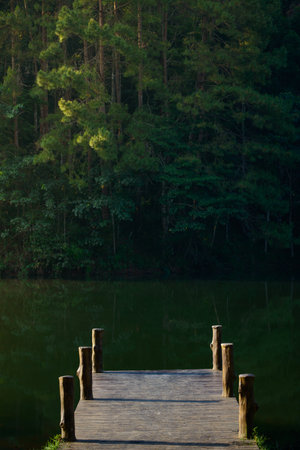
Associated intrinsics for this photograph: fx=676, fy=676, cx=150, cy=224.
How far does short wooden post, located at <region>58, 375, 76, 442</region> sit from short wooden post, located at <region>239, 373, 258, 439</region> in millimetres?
1897

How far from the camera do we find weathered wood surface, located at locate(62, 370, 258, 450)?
7.50 meters

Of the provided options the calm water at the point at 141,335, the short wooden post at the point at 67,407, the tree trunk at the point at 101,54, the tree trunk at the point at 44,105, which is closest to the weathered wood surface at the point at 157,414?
the short wooden post at the point at 67,407

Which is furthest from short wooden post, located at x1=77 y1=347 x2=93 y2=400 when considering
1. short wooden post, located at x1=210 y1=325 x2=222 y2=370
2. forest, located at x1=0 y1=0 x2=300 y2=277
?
forest, located at x1=0 y1=0 x2=300 y2=277

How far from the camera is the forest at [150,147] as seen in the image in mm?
28516

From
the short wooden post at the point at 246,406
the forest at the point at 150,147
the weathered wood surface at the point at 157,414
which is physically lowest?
the weathered wood surface at the point at 157,414

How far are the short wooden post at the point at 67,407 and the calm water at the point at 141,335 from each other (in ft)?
5.01

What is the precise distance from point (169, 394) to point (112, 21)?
78.9 feet

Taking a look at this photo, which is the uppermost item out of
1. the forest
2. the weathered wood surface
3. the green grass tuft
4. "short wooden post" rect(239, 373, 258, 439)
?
the forest

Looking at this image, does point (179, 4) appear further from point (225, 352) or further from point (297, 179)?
point (225, 352)

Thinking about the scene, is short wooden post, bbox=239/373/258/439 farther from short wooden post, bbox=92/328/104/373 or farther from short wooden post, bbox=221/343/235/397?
short wooden post, bbox=92/328/104/373

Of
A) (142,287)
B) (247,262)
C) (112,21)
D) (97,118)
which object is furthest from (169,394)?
(112,21)

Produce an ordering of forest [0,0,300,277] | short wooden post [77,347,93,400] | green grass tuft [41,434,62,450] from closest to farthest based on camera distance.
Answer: green grass tuft [41,434,62,450], short wooden post [77,347,93,400], forest [0,0,300,277]

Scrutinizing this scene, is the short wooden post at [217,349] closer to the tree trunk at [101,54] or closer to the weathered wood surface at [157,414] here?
the weathered wood surface at [157,414]

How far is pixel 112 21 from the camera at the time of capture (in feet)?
100
